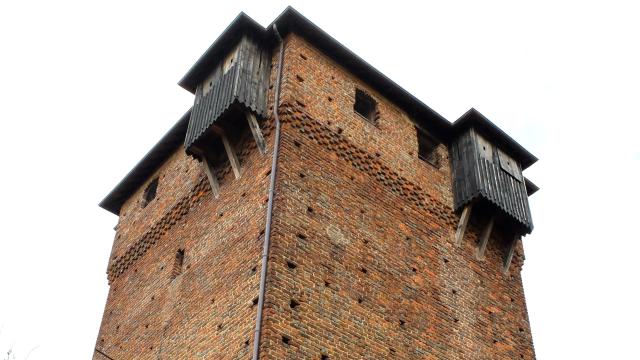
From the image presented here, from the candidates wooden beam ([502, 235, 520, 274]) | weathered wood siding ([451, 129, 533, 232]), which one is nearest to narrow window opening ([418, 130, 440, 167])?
weathered wood siding ([451, 129, 533, 232])

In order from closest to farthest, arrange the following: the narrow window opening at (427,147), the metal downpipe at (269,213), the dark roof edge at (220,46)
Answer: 1. the metal downpipe at (269,213)
2. the dark roof edge at (220,46)
3. the narrow window opening at (427,147)

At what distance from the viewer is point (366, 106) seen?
645 inches

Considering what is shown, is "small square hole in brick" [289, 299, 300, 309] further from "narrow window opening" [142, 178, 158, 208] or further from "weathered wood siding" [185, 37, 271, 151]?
"narrow window opening" [142, 178, 158, 208]

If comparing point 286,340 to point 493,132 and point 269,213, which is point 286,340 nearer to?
point 269,213

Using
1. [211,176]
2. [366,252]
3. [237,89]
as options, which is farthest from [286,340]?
[237,89]

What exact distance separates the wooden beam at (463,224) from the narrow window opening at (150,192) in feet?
21.8

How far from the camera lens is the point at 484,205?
624 inches

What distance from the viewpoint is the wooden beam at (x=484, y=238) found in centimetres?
1566

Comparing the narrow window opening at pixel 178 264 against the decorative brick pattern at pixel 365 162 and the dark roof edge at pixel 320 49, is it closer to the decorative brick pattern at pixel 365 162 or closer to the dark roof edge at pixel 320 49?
the decorative brick pattern at pixel 365 162

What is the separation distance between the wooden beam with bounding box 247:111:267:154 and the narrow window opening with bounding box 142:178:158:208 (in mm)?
4439

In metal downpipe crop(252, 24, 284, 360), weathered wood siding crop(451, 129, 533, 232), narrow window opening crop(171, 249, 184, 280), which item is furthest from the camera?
weathered wood siding crop(451, 129, 533, 232)

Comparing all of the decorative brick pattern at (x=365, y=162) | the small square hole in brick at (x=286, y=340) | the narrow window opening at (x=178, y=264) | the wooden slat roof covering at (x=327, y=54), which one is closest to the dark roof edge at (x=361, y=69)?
the wooden slat roof covering at (x=327, y=54)

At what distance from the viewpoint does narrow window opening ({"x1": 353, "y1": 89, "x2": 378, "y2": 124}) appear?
1614cm

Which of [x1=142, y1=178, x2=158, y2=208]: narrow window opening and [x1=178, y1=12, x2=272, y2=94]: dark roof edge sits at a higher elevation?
[x1=178, y1=12, x2=272, y2=94]: dark roof edge
